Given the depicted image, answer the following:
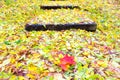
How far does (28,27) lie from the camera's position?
575cm

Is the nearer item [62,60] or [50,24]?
[62,60]

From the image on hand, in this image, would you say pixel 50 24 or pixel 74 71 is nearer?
pixel 74 71

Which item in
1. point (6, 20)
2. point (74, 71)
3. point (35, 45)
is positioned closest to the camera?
point (74, 71)

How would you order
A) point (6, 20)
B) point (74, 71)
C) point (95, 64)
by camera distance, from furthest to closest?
point (6, 20) < point (95, 64) < point (74, 71)

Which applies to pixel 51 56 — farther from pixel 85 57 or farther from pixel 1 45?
pixel 1 45

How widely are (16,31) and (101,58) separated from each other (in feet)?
8.65

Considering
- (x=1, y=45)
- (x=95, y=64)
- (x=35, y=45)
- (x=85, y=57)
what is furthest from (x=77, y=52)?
(x=1, y=45)

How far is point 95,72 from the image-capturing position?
356 cm

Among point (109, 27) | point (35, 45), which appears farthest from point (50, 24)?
point (109, 27)

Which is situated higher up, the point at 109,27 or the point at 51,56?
the point at 51,56

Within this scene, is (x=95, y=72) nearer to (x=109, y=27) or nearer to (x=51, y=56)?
(x=51, y=56)

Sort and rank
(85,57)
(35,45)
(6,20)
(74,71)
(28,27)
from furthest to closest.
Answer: (6,20) → (28,27) → (35,45) → (85,57) → (74,71)

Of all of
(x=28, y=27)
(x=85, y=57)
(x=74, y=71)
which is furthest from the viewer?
(x=28, y=27)

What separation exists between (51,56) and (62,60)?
1.16ft
